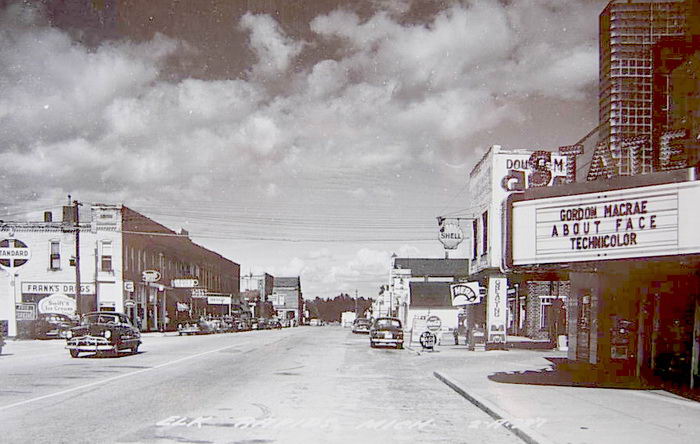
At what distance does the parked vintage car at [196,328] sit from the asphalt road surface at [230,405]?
34.0 metres

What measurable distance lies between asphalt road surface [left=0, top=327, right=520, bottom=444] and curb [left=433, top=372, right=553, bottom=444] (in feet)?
0.57

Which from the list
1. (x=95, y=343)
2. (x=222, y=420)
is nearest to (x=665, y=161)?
(x=222, y=420)

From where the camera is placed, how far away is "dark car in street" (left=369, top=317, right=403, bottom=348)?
3556 centimetres

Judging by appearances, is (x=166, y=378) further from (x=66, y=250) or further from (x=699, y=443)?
(x=66, y=250)

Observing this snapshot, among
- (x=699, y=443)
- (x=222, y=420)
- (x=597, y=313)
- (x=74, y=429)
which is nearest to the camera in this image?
(x=699, y=443)

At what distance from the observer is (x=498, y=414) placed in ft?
39.8

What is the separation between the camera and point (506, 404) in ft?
44.0

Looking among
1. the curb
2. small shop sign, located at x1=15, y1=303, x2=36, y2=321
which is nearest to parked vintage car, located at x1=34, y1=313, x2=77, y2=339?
small shop sign, located at x1=15, y1=303, x2=36, y2=321

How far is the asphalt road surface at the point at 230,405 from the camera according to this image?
405 inches

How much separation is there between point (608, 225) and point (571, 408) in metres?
3.81

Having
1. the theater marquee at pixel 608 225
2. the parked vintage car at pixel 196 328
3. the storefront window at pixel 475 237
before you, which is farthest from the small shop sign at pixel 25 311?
the theater marquee at pixel 608 225

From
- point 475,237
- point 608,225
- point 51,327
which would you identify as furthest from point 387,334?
point 51,327

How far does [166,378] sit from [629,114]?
13050 mm

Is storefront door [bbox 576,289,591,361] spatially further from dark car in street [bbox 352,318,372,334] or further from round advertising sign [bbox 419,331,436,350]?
dark car in street [bbox 352,318,372,334]
